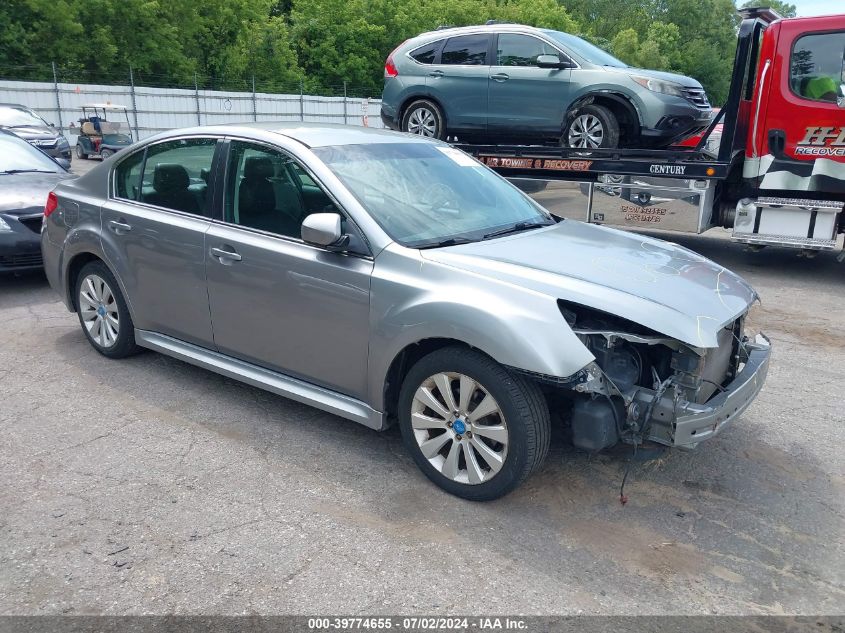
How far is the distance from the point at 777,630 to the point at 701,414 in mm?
883

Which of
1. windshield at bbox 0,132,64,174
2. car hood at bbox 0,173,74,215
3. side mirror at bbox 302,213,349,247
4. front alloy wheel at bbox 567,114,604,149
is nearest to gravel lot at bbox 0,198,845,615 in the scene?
side mirror at bbox 302,213,349,247

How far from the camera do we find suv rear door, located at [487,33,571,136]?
29.1ft

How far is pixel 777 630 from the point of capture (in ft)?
8.72

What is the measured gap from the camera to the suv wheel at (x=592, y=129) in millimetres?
8898

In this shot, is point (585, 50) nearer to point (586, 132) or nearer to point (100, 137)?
point (586, 132)

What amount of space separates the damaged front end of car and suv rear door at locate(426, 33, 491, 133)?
21.7ft

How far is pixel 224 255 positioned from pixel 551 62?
586 cm

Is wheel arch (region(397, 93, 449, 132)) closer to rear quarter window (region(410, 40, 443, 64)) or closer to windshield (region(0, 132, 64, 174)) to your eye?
rear quarter window (region(410, 40, 443, 64))

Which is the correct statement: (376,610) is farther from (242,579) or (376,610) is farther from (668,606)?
(668,606)

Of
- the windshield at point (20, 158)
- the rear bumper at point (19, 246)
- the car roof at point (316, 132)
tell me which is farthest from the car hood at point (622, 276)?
the windshield at point (20, 158)

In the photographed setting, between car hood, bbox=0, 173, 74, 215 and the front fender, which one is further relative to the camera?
car hood, bbox=0, 173, 74, 215

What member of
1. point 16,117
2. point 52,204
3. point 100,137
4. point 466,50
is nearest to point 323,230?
point 52,204

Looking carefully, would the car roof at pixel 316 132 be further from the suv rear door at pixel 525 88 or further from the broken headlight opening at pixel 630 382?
the suv rear door at pixel 525 88

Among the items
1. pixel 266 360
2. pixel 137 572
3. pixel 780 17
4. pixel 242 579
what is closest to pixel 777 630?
pixel 242 579
